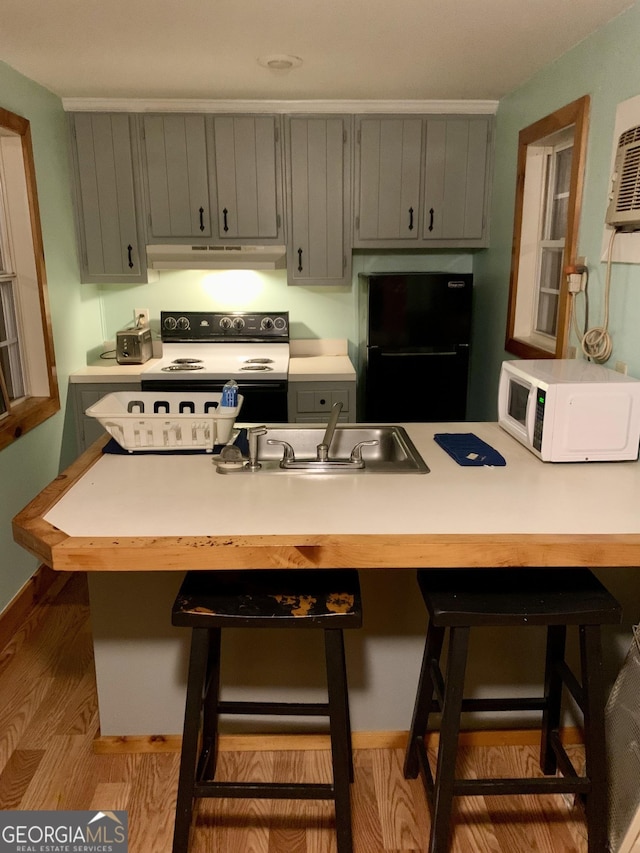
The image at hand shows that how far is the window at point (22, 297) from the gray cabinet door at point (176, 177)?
730 mm

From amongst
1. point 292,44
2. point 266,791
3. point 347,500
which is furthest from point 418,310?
point 266,791

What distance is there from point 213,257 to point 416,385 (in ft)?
4.41

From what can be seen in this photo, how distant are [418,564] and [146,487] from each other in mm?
771

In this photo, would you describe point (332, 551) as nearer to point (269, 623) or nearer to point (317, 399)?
point (269, 623)

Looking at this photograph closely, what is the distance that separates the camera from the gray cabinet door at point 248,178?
364cm

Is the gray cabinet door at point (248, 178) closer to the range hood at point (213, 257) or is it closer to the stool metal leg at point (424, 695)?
the range hood at point (213, 257)

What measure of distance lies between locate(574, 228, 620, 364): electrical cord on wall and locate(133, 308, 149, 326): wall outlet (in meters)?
2.64

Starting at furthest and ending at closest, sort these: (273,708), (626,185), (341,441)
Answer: (341,441) < (626,185) < (273,708)

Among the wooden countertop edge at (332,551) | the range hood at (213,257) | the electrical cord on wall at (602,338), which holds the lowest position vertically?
the wooden countertop edge at (332,551)

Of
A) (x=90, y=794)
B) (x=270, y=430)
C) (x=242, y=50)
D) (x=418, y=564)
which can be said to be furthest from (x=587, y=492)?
(x=242, y=50)

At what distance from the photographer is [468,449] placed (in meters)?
2.11

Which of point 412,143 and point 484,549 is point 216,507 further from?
point 412,143

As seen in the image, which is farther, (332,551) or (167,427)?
(167,427)

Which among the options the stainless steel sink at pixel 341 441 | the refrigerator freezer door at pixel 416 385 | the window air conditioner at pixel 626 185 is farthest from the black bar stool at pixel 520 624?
the refrigerator freezer door at pixel 416 385
